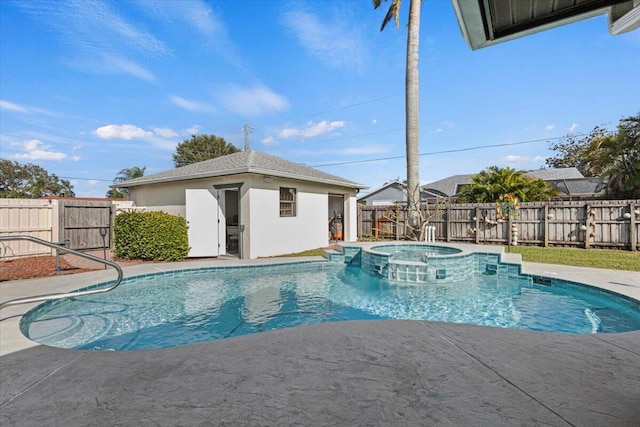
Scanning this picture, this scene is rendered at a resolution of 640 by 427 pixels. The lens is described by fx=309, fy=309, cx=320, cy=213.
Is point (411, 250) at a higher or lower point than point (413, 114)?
lower

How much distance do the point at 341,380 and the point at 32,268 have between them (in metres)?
9.10

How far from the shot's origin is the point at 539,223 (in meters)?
11.8

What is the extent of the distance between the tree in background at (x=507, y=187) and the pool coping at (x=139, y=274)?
564cm

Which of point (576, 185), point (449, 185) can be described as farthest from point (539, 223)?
point (449, 185)

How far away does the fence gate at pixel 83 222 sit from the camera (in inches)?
415

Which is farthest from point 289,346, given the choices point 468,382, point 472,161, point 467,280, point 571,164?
point 571,164

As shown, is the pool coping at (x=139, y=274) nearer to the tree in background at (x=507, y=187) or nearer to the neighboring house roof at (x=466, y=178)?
the tree in background at (x=507, y=187)

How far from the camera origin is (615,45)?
38.5 ft

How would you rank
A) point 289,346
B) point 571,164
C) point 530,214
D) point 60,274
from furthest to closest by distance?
point 571,164 < point 530,214 < point 60,274 < point 289,346

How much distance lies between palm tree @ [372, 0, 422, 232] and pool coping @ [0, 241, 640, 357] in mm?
3959

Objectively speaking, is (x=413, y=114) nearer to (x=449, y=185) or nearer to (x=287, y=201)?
(x=287, y=201)

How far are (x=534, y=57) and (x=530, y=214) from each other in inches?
301

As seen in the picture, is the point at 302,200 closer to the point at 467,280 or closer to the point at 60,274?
the point at 467,280

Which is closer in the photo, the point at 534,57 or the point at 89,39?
the point at 89,39
